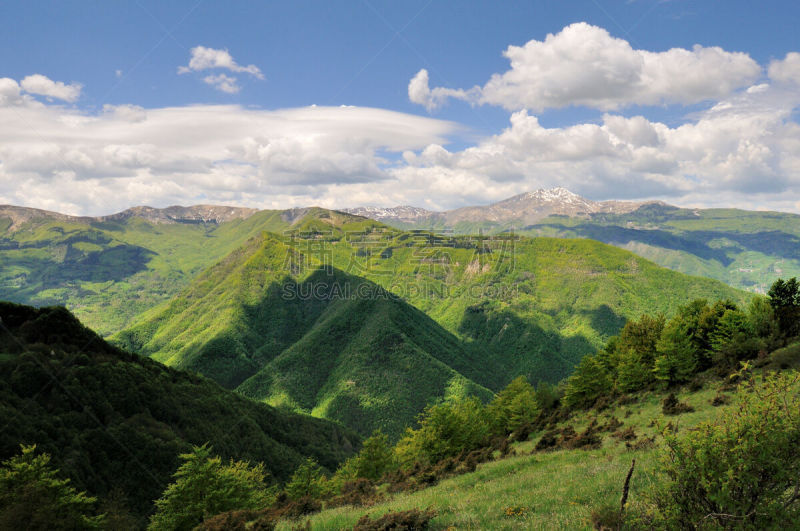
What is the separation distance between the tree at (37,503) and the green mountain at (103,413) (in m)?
21.0

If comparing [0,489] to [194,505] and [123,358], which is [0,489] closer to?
[194,505]

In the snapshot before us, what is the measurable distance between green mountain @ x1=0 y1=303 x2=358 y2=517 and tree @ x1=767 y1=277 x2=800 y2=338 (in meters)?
95.6

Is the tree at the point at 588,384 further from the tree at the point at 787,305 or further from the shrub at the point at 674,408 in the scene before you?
the tree at the point at 787,305

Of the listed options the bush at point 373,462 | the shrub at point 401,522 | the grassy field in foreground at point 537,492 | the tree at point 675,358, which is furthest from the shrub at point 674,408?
the bush at point 373,462

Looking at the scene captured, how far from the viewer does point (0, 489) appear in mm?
35906

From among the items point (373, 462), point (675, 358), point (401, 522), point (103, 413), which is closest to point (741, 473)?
point (401, 522)

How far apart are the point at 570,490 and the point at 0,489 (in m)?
50.5

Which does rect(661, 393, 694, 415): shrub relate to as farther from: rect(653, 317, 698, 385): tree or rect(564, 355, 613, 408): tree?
rect(564, 355, 613, 408): tree

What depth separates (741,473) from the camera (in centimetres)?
837

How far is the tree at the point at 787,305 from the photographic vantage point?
47.2m

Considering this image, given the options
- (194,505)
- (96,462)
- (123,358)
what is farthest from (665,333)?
(123,358)

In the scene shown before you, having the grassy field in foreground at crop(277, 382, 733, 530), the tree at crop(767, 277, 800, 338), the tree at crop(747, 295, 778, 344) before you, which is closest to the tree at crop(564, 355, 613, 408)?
the tree at crop(747, 295, 778, 344)

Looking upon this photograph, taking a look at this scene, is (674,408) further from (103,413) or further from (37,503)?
(103,413)

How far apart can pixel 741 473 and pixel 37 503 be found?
4913 centimetres
